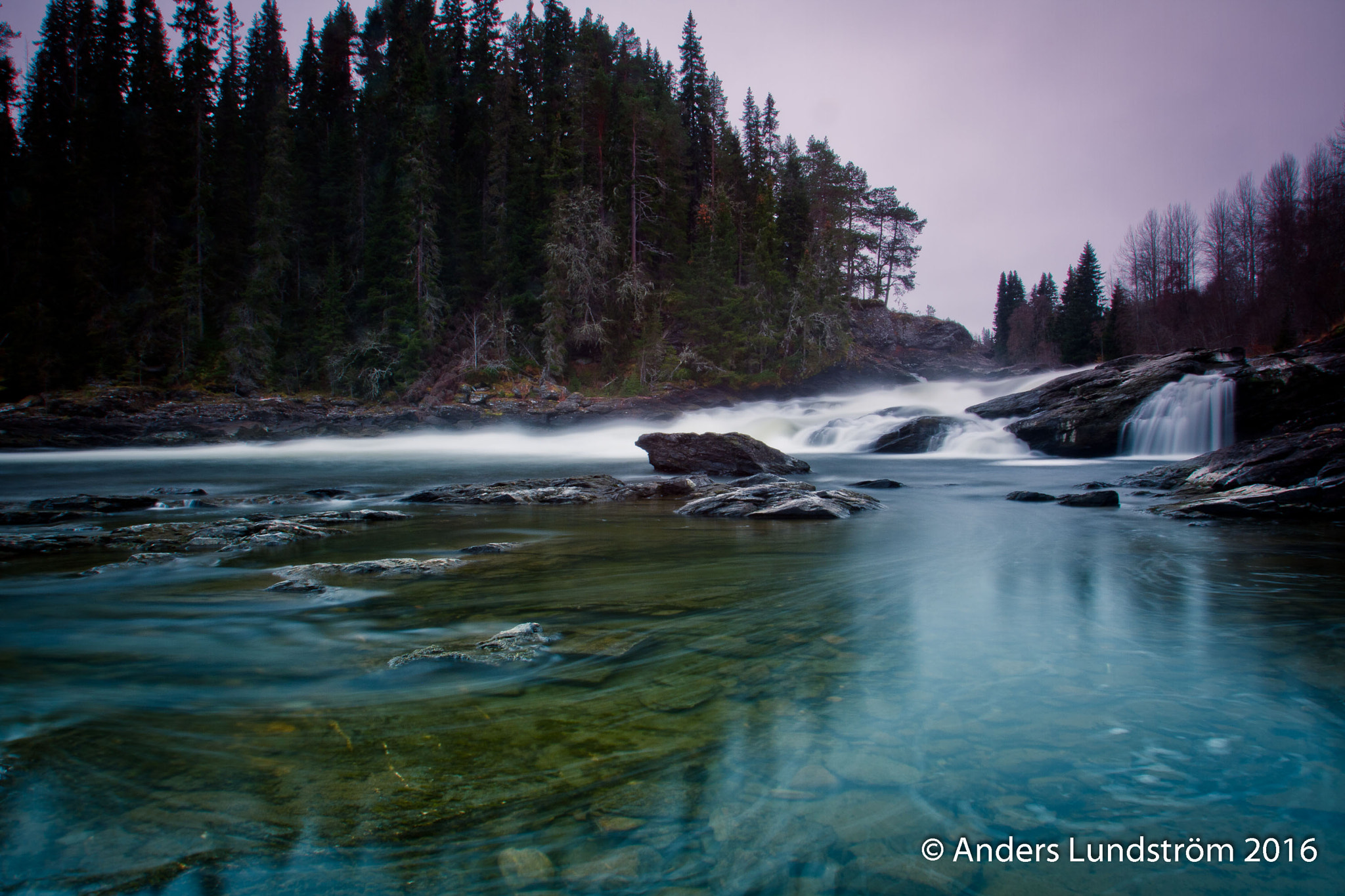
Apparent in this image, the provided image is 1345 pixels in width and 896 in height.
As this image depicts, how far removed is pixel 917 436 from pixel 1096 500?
12575 mm

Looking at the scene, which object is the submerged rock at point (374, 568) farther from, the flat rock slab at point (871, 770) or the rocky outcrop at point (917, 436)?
the rocky outcrop at point (917, 436)

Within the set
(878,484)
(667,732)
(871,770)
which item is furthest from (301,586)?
(878,484)

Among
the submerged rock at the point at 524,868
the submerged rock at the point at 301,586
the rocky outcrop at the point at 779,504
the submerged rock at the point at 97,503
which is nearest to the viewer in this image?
the submerged rock at the point at 524,868

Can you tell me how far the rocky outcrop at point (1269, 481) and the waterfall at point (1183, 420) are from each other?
6.56 meters

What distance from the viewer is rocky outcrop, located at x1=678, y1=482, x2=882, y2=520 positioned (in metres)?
9.18

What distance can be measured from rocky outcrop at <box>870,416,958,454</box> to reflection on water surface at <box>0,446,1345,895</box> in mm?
16966

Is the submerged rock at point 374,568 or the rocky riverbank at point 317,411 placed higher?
the rocky riverbank at point 317,411

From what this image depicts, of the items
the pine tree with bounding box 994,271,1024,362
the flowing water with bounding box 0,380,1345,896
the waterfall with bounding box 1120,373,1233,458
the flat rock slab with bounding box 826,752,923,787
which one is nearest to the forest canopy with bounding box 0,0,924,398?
the waterfall with bounding box 1120,373,1233,458

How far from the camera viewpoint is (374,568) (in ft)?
18.4

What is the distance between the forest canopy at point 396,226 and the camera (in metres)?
32.4

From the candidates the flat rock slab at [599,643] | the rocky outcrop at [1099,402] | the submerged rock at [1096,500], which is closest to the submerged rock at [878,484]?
the submerged rock at [1096,500]

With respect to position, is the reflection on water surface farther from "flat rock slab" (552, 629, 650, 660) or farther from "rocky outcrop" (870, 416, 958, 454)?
"rocky outcrop" (870, 416, 958, 454)

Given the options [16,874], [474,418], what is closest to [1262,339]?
[474,418]

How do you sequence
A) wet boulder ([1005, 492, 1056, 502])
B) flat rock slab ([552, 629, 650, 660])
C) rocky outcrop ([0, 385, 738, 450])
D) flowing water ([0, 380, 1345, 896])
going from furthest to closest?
1. rocky outcrop ([0, 385, 738, 450])
2. wet boulder ([1005, 492, 1056, 502])
3. flat rock slab ([552, 629, 650, 660])
4. flowing water ([0, 380, 1345, 896])
